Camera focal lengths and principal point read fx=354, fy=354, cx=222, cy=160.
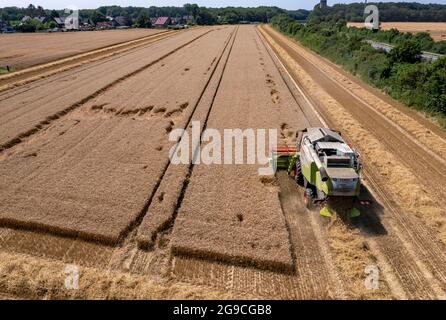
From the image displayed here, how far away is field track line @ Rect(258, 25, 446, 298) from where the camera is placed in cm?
927

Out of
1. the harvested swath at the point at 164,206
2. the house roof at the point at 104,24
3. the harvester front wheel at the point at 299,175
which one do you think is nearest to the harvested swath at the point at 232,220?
the harvested swath at the point at 164,206

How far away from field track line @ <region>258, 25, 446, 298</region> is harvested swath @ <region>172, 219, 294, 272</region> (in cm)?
296

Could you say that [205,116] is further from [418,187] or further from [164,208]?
[418,187]

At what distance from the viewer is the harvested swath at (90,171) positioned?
38.1ft

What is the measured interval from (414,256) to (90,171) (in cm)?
1229

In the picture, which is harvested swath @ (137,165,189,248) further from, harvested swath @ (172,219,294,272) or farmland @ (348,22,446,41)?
farmland @ (348,22,446,41)

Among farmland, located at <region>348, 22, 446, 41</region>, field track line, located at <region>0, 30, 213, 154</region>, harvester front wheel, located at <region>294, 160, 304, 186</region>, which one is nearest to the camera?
harvester front wheel, located at <region>294, 160, 304, 186</region>

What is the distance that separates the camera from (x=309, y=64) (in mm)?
43125

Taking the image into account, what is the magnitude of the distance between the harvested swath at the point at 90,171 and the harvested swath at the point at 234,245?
2.06 meters

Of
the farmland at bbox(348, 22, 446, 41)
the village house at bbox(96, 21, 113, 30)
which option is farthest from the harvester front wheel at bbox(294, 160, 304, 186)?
the village house at bbox(96, 21, 113, 30)

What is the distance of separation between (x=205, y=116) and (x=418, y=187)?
12.4 metres

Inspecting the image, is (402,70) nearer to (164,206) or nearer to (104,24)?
(164,206)

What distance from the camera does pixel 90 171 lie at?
14.9 meters
